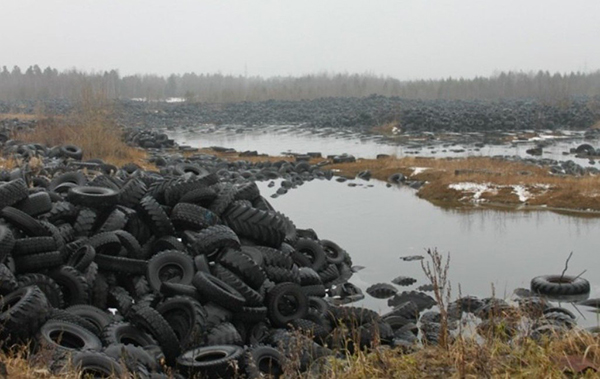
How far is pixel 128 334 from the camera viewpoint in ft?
25.0

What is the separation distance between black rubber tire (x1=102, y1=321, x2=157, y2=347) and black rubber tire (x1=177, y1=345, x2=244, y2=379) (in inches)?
21.8

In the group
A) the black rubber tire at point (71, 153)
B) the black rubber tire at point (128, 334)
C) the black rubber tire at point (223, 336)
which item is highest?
the black rubber tire at point (71, 153)

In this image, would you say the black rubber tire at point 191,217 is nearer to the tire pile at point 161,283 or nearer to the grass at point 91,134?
the tire pile at point 161,283

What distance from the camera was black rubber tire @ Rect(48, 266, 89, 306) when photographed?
8406mm

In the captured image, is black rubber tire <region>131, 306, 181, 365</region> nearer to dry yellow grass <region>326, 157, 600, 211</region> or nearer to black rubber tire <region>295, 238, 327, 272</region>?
black rubber tire <region>295, 238, 327, 272</region>

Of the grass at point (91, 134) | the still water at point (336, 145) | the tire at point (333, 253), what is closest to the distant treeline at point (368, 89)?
the still water at point (336, 145)

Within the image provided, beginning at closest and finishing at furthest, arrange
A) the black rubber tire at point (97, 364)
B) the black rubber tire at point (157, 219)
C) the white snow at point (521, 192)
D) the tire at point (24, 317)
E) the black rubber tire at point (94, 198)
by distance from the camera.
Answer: the black rubber tire at point (97, 364) → the tire at point (24, 317) → the black rubber tire at point (94, 198) → the black rubber tire at point (157, 219) → the white snow at point (521, 192)

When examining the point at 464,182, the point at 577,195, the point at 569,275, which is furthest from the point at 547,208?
the point at 569,275

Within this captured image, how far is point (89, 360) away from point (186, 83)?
154 metres

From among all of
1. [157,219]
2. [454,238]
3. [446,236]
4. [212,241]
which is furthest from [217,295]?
[446,236]

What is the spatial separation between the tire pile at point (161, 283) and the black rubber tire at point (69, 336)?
0.01 metres

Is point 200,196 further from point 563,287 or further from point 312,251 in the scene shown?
point 563,287

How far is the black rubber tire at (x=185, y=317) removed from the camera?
779 centimetres

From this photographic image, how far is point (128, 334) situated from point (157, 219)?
295 cm
